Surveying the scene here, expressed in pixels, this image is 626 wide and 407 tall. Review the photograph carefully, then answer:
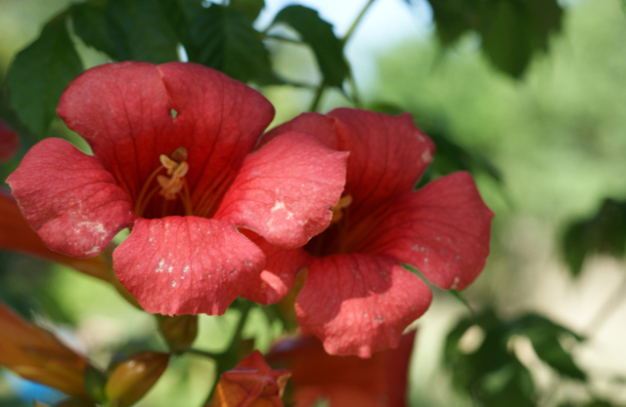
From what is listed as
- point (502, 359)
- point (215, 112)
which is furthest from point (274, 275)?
point (502, 359)

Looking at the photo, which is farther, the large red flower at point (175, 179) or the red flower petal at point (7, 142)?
the red flower petal at point (7, 142)

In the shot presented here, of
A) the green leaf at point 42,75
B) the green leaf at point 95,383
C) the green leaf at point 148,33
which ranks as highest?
the green leaf at point 148,33

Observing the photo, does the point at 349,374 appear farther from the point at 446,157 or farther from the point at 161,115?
the point at 161,115

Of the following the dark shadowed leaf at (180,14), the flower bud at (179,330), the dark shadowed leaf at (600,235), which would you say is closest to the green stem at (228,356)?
the flower bud at (179,330)

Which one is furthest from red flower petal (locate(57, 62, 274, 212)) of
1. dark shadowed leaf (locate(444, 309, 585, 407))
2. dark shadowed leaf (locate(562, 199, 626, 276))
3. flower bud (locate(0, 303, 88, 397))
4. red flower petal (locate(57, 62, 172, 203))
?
dark shadowed leaf (locate(562, 199, 626, 276))

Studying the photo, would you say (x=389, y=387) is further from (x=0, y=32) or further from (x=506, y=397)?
(x=0, y=32)

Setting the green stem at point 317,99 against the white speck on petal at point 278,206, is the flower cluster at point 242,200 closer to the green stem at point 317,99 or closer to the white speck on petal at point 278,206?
the white speck on petal at point 278,206

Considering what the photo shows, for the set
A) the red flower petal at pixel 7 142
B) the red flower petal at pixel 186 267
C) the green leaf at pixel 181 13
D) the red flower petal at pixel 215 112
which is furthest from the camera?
the red flower petal at pixel 7 142
